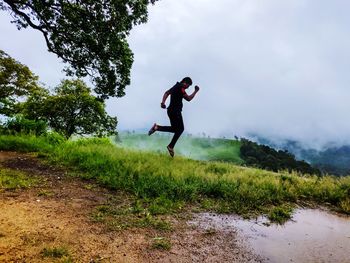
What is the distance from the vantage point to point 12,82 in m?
36.1

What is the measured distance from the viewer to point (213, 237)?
5434 mm

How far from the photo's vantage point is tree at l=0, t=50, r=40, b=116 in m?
35.1

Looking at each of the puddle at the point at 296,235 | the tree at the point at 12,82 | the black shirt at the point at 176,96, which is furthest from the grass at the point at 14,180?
the tree at the point at 12,82

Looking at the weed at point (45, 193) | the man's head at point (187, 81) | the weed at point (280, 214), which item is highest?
the man's head at point (187, 81)

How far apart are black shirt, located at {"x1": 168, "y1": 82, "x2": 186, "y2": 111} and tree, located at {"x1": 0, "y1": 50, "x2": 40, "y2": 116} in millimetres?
28784

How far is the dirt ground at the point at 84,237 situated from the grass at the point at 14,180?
0.38 metres

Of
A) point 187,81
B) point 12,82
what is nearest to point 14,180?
point 187,81

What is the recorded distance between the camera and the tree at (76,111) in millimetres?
40031

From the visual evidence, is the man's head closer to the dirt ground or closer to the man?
the man

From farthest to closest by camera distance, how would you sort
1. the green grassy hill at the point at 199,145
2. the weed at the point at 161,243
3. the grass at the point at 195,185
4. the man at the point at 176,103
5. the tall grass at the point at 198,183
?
1. the green grassy hill at the point at 199,145
2. the man at the point at 176,103
3. the tall grass at the point at 198,183
4. the grass at the point at 195,185
5. the weed at the point at 161,243

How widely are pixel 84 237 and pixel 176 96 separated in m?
6.97

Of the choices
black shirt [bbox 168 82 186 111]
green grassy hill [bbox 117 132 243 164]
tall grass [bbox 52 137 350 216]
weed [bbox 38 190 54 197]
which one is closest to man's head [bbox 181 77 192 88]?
black shirt [bbox 168 82 186 111]

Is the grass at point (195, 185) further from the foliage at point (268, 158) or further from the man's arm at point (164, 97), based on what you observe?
the foliage at point (268, 158)

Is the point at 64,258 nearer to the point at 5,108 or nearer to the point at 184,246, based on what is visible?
the point at 184,246
